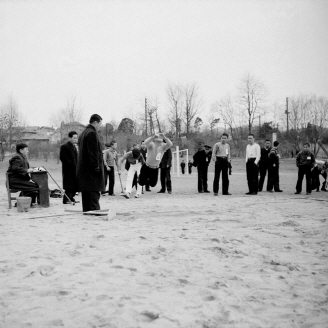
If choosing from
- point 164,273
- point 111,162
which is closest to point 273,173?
point 111,162

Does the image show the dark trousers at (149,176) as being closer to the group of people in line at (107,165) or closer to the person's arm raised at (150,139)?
the group of people in line at (107,165)

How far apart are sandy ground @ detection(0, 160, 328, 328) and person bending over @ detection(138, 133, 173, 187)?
3137 millimetres

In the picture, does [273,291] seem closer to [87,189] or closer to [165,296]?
[165,296]

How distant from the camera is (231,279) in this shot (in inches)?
137


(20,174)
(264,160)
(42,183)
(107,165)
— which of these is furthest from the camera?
(264,160)

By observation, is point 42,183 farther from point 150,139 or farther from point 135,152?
point 135,152

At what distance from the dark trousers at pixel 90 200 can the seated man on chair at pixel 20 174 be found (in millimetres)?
2109

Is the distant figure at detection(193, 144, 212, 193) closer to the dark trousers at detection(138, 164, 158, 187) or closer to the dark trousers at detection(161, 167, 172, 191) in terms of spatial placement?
the dark trousers at detection(161, 167, 172, 191)

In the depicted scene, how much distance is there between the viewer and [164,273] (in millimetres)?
3621

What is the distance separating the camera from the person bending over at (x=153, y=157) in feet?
31.2

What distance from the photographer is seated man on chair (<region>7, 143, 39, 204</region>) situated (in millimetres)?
8750

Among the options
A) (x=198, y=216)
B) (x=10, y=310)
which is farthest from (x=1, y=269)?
(x=198, y=216)

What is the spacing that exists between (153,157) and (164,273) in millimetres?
6058

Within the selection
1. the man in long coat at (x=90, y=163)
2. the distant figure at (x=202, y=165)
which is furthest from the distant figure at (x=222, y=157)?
the man in long coat at (x=90, y=163)
